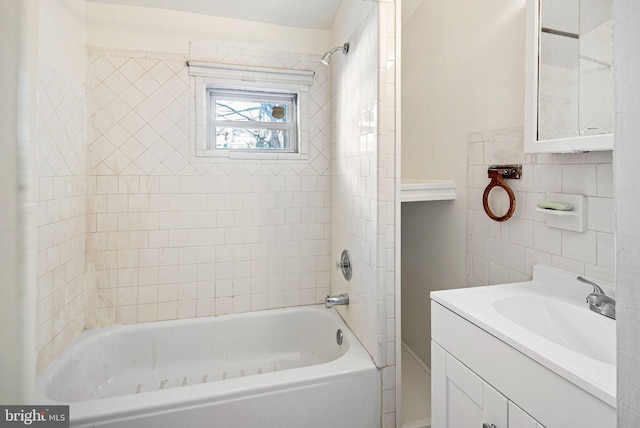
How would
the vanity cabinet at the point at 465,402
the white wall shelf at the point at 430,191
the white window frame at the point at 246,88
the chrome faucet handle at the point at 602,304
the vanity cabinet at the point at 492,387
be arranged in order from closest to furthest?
1. the vanity cabinet at the point at 492,387
2. the vanity cabinet at the point at 465,402
3. the chrome faucet handle at the point at 602,304
4. the white wall shelf at the point at 430,191
5. the white window frame at the point at 246,88

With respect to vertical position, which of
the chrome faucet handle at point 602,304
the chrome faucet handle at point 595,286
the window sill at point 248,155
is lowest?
the chrome faucet handle at point 602,304

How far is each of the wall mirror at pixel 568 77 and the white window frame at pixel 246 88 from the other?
143 centimetres

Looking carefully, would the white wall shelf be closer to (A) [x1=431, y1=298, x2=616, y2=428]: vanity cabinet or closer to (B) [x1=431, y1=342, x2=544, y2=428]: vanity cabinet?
(A) [x1=431, y1=298, x2=616, y2=428]: vanity cabinet

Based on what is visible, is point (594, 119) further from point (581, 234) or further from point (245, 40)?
point (245, 40)

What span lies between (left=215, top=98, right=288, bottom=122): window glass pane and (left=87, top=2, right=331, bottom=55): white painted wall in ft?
1.23

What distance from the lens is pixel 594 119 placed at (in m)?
1.01

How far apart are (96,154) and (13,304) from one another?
1.96 m

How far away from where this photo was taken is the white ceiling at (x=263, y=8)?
202 cm

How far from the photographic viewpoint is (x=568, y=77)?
1.09 m

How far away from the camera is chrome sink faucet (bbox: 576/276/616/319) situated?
0.95 m

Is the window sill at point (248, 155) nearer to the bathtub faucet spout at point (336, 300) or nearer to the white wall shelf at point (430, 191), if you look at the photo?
the white wall shelf at point (430, 191)

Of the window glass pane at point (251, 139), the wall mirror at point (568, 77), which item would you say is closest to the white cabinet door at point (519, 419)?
the wall mirror at point (568, 77)

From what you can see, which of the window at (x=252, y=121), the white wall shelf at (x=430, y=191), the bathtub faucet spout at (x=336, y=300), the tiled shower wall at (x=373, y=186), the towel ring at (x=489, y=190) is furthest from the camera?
the window at (x=252, y=121)

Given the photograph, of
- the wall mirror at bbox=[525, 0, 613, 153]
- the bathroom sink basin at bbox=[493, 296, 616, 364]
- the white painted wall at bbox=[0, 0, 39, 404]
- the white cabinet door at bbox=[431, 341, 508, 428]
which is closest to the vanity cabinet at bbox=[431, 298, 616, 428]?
the white cabinet door at bbox=[431, 341, 508, 428]
